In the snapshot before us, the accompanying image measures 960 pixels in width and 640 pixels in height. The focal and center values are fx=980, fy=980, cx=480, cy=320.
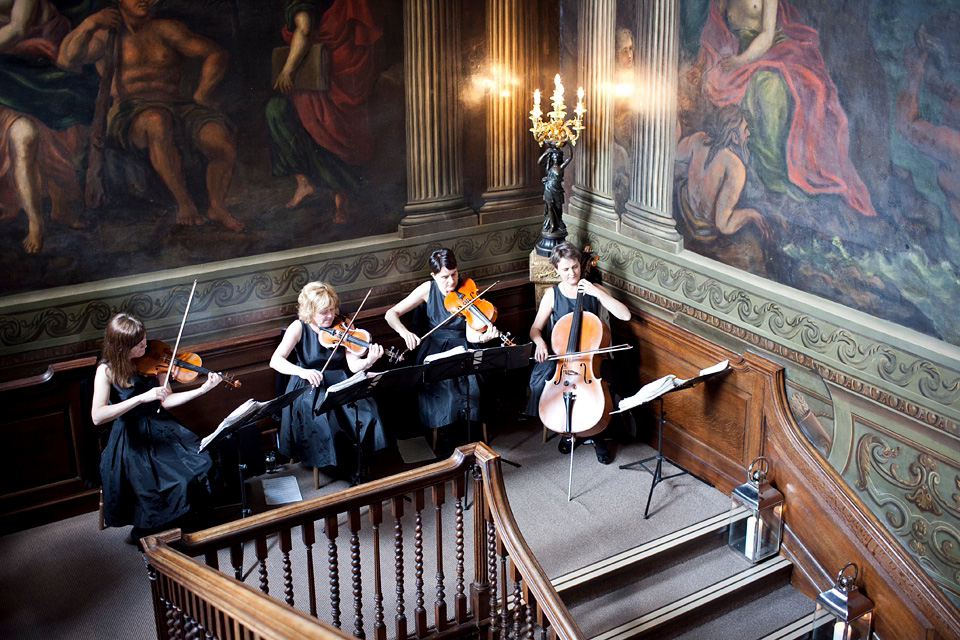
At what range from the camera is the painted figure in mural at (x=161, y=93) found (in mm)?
6027

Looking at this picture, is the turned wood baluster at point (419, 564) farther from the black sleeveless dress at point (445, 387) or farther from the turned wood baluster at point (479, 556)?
the black sleeveless dress at point (445, 387)

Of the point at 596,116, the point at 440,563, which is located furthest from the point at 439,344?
the point at 440,563

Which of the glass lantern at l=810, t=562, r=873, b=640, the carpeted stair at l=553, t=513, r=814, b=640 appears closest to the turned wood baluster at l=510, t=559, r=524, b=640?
the carpeted stair at l=553, t=513, r=814, b=640

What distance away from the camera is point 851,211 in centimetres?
560

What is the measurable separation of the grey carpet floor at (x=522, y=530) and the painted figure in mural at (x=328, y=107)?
6.98ft

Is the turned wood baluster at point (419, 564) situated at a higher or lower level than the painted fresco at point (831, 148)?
lower

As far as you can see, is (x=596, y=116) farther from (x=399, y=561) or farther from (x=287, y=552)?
(x=287, y=552)

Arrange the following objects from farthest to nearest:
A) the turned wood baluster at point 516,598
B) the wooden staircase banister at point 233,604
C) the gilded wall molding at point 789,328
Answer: the gilded wall molding at point 789,328
the turned wood baluster at point 516,598
the wooden staircase banister at point 233,604

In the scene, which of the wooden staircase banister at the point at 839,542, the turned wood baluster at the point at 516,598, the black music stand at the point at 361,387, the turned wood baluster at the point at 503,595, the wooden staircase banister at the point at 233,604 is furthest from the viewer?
the black music stand at the point at 361,387

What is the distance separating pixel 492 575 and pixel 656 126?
350cm

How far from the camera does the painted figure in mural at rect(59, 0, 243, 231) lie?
19.8 feet

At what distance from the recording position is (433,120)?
24.2 ft

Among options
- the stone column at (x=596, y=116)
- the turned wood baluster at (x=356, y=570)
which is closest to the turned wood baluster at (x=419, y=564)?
the turned wood baluster at (x=356, y=570)

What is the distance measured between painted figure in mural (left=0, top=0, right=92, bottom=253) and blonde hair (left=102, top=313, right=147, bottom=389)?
0.94 metres
